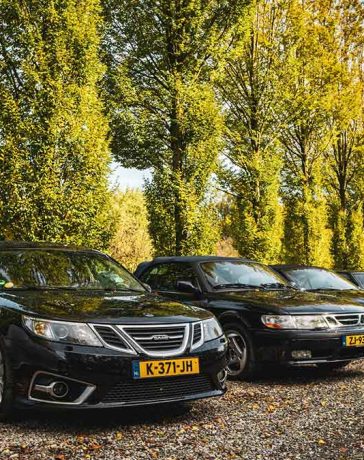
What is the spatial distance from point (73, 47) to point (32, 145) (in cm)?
235

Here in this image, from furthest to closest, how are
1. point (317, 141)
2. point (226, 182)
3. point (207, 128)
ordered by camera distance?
point (317, 141) < point (226, 182) < point (207, 128)

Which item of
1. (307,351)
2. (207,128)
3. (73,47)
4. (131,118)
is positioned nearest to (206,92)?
(207,128)

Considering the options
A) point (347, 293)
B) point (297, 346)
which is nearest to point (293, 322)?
point (297, 346)

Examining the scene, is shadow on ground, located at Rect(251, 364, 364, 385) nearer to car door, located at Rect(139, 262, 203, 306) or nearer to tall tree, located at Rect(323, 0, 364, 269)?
car door, located at Rect(139, 262, 203, 306)

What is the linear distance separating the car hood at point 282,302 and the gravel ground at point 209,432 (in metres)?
1.17

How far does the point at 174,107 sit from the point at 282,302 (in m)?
10.2

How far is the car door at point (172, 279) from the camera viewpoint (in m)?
7.97

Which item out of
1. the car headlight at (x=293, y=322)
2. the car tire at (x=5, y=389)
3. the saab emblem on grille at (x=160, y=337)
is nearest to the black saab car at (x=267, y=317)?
the car headlight at (x=293, y=322)

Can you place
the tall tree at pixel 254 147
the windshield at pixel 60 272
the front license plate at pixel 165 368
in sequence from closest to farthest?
the front license plate at pixel 165 368, the windshield at pixel 60 272, the tall tree at pixel 254 147

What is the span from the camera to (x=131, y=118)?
1661 cm

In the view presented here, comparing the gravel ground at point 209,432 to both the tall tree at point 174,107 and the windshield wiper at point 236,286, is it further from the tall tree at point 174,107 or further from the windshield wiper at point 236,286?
the tall tree at point 174,107

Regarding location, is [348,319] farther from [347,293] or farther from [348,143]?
[348,143]

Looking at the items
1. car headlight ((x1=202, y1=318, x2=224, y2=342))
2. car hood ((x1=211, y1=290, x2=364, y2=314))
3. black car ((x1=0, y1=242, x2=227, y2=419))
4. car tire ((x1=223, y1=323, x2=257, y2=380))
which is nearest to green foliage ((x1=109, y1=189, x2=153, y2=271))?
car hood ((x1=211, y1=290, x2=364, y2=314))

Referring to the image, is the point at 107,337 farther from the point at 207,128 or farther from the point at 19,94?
the point at 207,128
